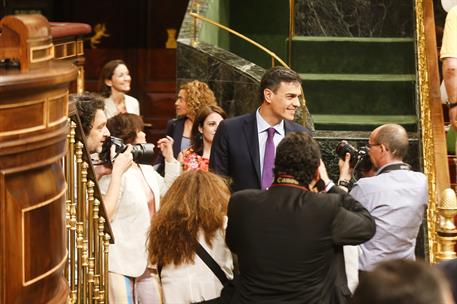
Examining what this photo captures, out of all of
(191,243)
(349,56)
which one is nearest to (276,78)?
(191,243)

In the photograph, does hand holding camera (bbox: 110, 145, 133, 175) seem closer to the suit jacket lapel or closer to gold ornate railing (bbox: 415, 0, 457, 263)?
the suit jacket lapel

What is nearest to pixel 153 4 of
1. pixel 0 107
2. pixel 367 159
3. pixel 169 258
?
pixel 367 159

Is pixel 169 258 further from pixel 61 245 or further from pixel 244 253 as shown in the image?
pixel 61 245

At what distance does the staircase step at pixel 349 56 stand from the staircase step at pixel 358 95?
336 mm

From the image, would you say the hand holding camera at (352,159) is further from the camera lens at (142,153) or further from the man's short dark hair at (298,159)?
the man's short dark hair at (298,159)

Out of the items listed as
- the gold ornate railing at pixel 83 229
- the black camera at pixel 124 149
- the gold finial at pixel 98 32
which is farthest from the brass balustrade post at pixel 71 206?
the gold finial at pixel 98 32

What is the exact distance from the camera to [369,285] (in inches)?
91.9

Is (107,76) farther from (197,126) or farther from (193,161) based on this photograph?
(193,161)

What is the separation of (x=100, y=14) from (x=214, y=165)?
25.2 feet

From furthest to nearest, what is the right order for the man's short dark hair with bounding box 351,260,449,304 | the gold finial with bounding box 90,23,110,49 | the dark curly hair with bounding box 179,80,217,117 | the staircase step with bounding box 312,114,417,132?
the gold finial with bounding box 90,23,110,49, the staircase step with bounding box 312,114,417,132, the dark curly hair with bounding box 179,80,217,117, the man's short dark hair with bounding box 351,260,449,304

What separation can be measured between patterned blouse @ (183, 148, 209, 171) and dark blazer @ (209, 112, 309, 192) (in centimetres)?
109

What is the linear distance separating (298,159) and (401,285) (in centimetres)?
243

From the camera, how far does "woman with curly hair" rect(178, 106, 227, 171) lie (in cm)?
764

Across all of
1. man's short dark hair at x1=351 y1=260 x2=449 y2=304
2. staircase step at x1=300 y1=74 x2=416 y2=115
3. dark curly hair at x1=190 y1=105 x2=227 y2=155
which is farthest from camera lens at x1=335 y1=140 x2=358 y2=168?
man's short dark hair at x1=351 y1=260 x2=449 y2=304
